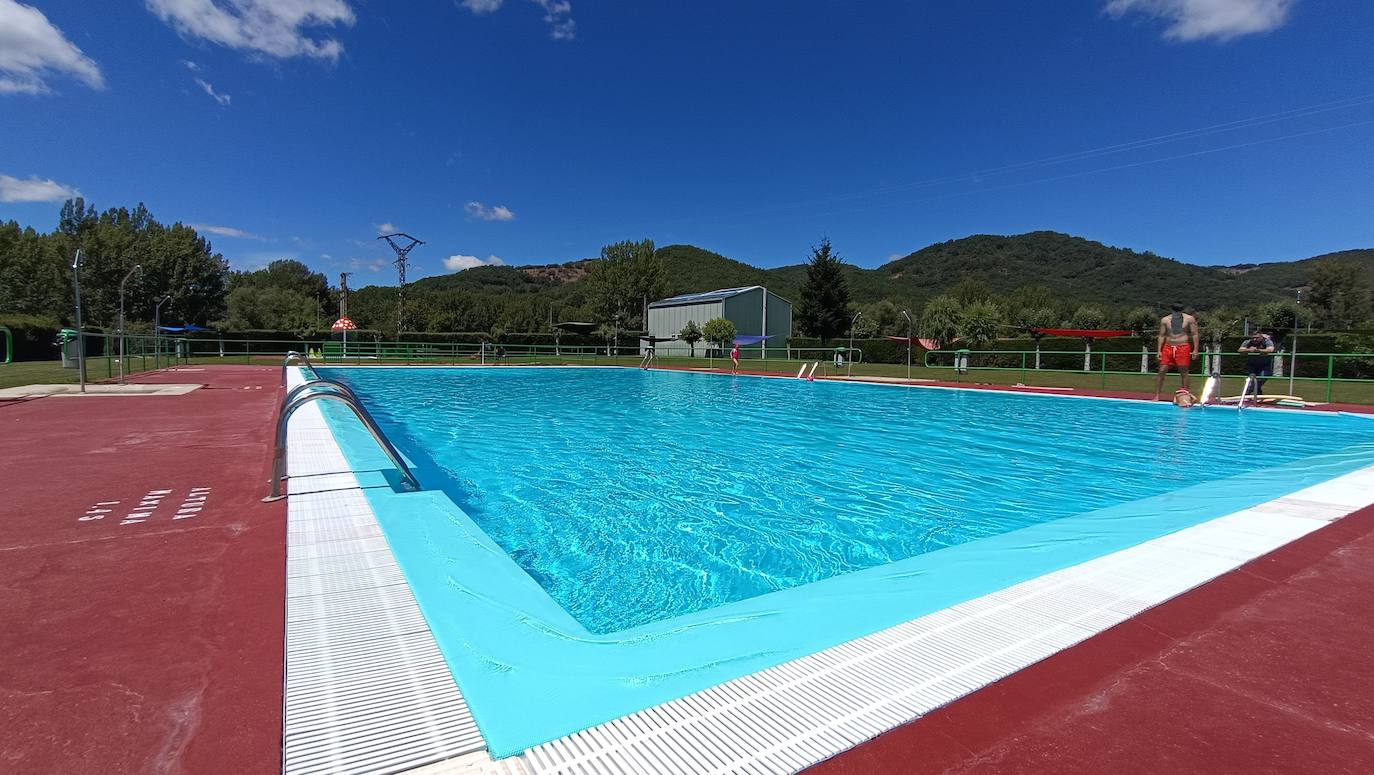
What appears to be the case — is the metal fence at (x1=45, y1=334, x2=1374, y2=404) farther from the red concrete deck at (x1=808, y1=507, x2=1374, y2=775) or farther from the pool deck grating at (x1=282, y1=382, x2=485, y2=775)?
the pool deck grating at (x1=282, y1=382, x2=485, y2=775)

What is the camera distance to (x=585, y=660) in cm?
217

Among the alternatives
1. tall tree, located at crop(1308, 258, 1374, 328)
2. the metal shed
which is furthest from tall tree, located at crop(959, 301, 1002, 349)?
tall tree, located at crop(1308, 258, 1374, 328)

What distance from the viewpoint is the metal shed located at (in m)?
49.8

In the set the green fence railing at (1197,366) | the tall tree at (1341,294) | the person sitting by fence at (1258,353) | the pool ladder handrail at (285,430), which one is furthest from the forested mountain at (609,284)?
the pool ladder handrail at (285,430)

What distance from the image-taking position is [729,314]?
49.8 meters

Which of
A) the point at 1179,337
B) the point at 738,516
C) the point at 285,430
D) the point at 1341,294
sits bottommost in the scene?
the point at 738,516

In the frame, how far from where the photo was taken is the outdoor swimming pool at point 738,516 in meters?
2.24

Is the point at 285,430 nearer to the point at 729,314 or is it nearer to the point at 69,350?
the point at 69,350

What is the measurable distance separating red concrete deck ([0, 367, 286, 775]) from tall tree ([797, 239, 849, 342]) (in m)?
40.8

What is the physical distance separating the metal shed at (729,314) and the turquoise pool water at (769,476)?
35.2 m

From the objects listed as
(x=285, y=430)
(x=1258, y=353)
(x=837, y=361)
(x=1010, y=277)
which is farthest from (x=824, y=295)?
(x=1010, y=277)

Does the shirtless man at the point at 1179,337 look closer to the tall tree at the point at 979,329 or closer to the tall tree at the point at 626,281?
the tall tree at the point at 979,329

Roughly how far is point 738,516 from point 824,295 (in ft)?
131

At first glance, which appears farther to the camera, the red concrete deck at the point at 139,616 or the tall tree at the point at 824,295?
the tall tree at the point at 824,295
